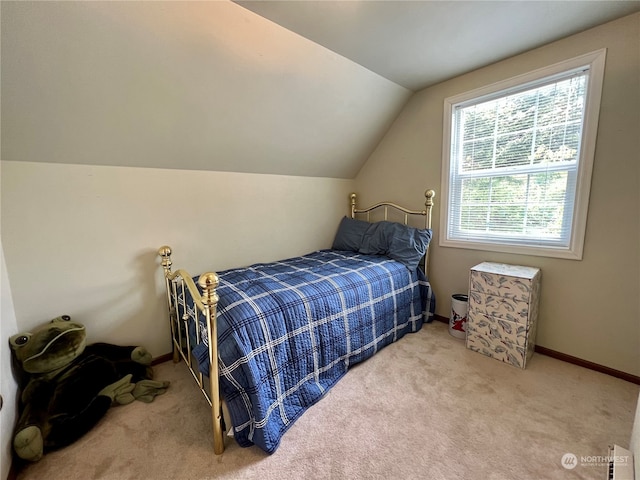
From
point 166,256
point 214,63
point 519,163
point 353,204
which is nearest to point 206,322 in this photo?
point 166,256

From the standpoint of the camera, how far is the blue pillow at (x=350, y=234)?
2893mm

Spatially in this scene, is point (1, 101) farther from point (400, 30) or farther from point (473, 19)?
point (473, 19)

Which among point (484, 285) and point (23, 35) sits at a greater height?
point (23, 35)

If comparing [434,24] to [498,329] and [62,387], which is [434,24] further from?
[62,387]

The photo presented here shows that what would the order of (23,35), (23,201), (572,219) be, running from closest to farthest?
(23,35), (23,201), (572,219)

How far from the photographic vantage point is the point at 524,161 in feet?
6.86

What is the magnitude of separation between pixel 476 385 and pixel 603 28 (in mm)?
2418

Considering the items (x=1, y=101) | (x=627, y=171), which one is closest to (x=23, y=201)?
(x=1, y=101)

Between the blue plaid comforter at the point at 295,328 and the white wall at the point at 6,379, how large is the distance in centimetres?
79

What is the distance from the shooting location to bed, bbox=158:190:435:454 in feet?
4.28

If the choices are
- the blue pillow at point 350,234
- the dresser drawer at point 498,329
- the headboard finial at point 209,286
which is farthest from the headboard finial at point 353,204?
the headboard finial at point 209,286

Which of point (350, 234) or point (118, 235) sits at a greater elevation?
point (118, 235)

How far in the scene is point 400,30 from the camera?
5.46 feet

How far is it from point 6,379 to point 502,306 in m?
2.90
